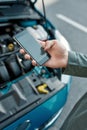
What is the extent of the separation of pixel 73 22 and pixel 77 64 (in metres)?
3.27

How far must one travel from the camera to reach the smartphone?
209 centimetres

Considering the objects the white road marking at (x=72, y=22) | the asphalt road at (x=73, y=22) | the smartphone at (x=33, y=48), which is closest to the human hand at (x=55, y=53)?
the smartphone at (x=33, y=48)

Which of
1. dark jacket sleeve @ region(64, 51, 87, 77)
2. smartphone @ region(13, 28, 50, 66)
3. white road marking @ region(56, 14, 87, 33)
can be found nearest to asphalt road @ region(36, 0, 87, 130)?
white road marking @ region(56, 14, 87, 33)

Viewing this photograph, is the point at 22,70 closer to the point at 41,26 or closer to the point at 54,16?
the point at 41,26

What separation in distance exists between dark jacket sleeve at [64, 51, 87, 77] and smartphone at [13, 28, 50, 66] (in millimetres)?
174

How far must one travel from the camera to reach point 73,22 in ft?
16.9

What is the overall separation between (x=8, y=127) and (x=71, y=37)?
8.63 ft

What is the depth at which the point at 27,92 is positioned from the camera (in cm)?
258

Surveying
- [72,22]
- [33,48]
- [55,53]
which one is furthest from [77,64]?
[72,22]

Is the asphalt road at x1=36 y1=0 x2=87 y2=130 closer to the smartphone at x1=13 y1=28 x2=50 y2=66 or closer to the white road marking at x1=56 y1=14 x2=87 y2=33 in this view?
the white road marking at x1=56 y1=14 x2=87 y2=33

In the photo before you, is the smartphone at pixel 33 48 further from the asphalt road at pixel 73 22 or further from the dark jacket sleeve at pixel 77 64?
the asphalt road at pixel 73 22

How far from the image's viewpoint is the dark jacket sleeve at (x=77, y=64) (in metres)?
1.96

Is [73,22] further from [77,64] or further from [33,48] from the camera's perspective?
[77,64]

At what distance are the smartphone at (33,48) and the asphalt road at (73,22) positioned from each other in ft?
5.35
